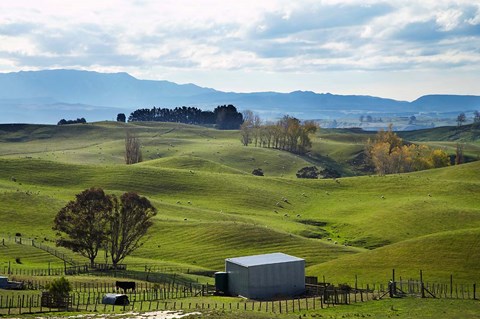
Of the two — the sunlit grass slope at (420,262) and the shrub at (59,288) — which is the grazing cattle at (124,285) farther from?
the sunlit grass slope at (420,262)

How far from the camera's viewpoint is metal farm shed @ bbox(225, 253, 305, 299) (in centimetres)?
6525

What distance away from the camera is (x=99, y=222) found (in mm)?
85000

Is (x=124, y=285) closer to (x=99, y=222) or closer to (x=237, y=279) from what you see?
(x=237, y=279)

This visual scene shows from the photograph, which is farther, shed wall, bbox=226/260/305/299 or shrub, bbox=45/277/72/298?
shed wall, bbox=226/260/305/299

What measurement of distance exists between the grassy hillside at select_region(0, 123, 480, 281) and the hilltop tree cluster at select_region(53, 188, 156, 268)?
14.5 ft

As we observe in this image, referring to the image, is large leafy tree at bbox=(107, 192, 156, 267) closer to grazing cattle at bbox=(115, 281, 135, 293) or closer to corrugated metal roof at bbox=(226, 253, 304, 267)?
corrugated metal roof at bbox=(226, 253, 304, 267)

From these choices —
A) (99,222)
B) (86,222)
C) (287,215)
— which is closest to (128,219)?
(99,222)

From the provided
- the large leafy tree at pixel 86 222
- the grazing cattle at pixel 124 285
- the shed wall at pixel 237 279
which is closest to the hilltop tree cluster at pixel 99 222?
the large leafy tree at pixel 86 222

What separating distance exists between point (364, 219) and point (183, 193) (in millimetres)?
38065

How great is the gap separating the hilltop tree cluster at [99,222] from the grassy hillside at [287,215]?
4422 millimetres

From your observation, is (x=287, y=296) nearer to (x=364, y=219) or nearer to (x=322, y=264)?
(x=322, y=264)

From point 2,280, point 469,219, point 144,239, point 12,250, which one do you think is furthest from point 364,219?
point 2,280

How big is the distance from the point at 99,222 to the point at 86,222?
5.58 ft

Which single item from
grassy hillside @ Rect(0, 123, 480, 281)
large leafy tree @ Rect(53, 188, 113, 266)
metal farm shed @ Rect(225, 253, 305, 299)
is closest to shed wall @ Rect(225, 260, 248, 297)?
metal farm shed @ Rect(225, 253, 305, 299)
